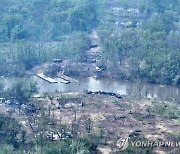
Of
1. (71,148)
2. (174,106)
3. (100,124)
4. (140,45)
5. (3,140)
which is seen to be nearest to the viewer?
(71,148)

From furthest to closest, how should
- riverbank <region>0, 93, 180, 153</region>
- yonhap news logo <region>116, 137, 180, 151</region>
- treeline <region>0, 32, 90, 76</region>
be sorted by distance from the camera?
treeline <region>0, 32, 90, 76</region>, riverbank <region>0, 93, 180, 153</region>, yonhap news logo <region>116, 137, 180, 151</region>

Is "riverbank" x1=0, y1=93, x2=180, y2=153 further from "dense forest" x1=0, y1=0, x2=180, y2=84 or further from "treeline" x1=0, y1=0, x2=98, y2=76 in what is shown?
"treeline" x1=0, y1=0, x2=98, y2=76

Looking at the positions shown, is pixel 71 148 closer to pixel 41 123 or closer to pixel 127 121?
pixel 41 123

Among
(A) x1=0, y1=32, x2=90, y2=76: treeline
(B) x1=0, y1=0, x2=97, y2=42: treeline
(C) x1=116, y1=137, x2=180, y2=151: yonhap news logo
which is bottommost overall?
(C) x1=116, y1=137, x2=180, y2=151: yonhap news logo

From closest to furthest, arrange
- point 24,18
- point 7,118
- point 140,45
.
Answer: point 7,118, point 140,45, point 24,18

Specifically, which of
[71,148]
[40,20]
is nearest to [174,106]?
[71,148]

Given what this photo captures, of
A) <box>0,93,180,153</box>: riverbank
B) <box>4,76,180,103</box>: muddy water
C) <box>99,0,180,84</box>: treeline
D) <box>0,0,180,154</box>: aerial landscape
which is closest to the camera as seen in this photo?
<box>0,0,180,154</box>: aerial landscape

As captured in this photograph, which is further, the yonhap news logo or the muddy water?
the muddy water

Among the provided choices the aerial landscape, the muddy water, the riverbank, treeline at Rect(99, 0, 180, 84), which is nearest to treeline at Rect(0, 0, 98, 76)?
the aerial landscape
